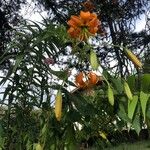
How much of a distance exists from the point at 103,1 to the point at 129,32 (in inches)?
45.5

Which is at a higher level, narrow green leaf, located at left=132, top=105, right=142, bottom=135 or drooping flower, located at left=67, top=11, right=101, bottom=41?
drooping flower, located at left=67, top=11, right=101, bottom=41

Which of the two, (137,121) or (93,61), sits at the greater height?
(93,61)

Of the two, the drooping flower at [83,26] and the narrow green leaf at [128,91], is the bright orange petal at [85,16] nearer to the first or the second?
the drooping flower at [83,26]

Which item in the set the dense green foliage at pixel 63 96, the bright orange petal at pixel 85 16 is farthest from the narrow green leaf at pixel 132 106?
the bright orange petal at pixel 85 16

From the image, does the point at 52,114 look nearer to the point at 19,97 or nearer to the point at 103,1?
the point at 19,97

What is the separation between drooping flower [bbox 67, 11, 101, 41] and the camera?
1962 mm

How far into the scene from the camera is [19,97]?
93.4 inches

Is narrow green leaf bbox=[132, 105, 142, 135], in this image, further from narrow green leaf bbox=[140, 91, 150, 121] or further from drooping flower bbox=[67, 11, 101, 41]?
drooping flower bbox=[67, 11, 101, 41]

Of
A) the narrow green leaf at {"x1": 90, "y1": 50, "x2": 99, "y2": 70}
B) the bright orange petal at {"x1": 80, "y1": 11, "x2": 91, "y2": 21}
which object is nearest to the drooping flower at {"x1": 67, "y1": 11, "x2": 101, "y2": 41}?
the bright orange petal at {"x1": 80, "y1": 11, "x2": 91, "y2": 21}

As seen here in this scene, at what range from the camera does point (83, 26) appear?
200cm

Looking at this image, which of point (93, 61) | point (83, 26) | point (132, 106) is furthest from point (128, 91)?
point (83, 26)

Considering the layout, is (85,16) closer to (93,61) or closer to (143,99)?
(93,61)

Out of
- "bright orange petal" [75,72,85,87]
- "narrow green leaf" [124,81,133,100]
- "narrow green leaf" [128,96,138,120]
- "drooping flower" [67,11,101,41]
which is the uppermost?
"drooping flower" [67,11,101,41]

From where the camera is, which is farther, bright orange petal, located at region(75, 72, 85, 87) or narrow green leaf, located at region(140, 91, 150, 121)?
bright orange petal, located at region(75, 72, 85, 87)
